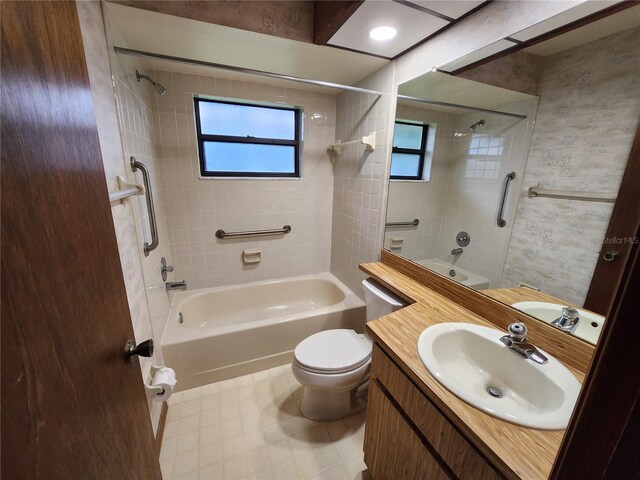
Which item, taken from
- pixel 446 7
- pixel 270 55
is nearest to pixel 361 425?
pixel 446 7

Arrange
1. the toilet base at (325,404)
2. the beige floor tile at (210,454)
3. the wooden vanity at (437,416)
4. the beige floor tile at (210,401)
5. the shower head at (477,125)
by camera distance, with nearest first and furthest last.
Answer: the wooden vanity at (437,416) < the shower head at (477,125) < the beige floor tile at (210,454) < the toilet base at (325,404) < the beige floor tile at (210,401)

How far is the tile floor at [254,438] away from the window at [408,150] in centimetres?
160

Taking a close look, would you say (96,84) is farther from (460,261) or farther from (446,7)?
(460,261)

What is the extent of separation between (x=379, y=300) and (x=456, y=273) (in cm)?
45

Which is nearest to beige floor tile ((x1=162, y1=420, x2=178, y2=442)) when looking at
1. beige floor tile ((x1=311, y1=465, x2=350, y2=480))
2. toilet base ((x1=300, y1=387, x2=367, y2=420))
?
toilet base ((x1=300, y1=387, x2=367, y2=420))

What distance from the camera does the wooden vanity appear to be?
1.95ft

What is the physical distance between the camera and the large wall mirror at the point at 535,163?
2.56ft

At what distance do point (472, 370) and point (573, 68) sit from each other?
112 cm

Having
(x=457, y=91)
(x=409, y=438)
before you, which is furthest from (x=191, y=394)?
(x=457, y=91)

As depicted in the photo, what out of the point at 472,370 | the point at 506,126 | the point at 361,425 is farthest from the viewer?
the point at 361,425

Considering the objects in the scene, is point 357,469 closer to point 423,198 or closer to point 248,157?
point 423,198

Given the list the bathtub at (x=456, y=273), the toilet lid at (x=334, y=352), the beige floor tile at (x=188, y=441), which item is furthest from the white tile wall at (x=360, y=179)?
the beige floor tile at (x=188, y=441)

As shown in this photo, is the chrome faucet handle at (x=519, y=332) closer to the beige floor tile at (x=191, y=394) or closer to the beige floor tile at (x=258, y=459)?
the beige floor tile at (x=258, y=459)

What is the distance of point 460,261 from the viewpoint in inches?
52.4
